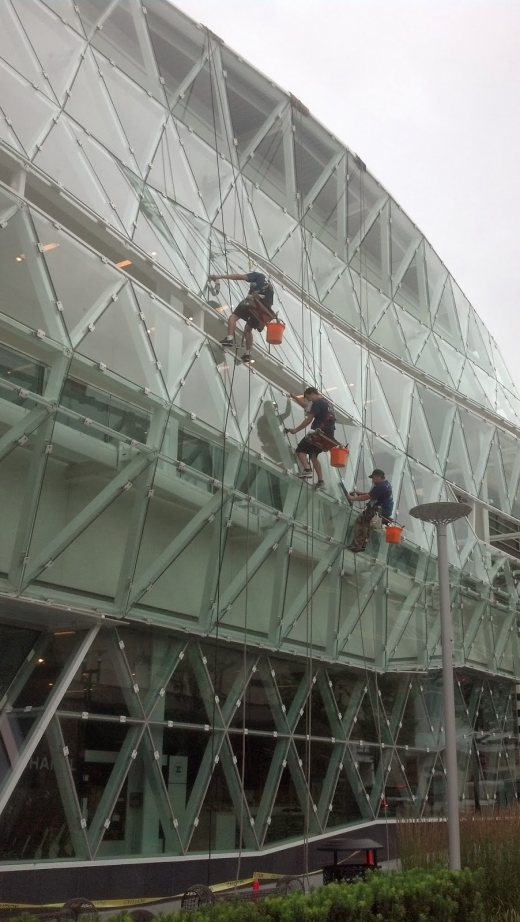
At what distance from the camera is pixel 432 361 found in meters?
26.8

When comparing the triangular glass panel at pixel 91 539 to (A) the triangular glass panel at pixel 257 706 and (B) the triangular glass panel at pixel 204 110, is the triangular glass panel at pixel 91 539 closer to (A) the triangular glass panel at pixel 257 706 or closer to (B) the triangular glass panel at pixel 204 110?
(A) the triangular glass panel at pixel 257 706

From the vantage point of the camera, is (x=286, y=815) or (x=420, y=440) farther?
(x=420, y=440)

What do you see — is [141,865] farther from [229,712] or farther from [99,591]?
[99,591]

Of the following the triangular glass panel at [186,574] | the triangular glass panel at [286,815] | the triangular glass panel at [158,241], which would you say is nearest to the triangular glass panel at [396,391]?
the triangular glass panel at [158,241]

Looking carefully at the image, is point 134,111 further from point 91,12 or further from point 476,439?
point 476,439

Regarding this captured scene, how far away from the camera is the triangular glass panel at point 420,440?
921 inches

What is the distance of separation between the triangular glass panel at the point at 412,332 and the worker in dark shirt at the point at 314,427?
389 inches

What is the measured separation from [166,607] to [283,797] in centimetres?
492

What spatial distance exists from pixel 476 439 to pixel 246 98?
1266 cm

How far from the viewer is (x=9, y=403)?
11.1m

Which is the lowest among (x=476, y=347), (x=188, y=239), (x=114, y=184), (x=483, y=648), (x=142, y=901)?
(x=142, y=901)

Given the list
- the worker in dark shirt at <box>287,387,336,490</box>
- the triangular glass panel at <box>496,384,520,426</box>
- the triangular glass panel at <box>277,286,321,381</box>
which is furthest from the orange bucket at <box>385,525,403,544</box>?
the triangular glass panel at <box>496,384,520,426</box>

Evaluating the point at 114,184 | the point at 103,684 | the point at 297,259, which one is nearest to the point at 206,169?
the point at 297,259

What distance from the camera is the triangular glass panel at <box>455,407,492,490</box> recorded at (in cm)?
2703
